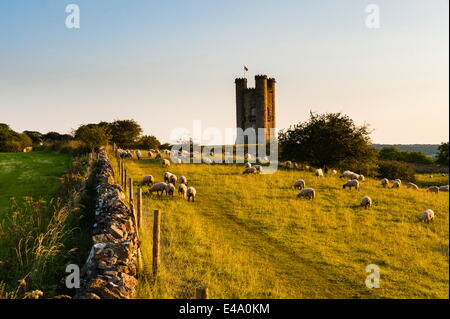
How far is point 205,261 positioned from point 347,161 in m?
30.6

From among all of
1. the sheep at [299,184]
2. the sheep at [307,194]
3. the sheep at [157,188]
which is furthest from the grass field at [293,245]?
the sheep at [299,184]

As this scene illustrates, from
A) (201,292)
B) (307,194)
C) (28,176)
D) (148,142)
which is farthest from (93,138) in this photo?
(201,292)

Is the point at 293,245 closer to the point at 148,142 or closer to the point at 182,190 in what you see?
the point at 182,190

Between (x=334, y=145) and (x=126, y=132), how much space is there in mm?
44956

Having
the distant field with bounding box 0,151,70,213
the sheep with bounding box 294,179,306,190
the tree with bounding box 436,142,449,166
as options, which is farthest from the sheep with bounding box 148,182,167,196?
the tree with bounding box 436,142,449,166

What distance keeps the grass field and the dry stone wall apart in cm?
43

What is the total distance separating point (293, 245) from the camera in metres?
13.2

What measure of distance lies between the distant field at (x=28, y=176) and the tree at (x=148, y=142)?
31647 mm

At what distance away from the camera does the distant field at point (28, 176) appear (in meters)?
19.5

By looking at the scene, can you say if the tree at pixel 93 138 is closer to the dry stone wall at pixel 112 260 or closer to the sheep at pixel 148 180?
the sheep at pixel 148 180
